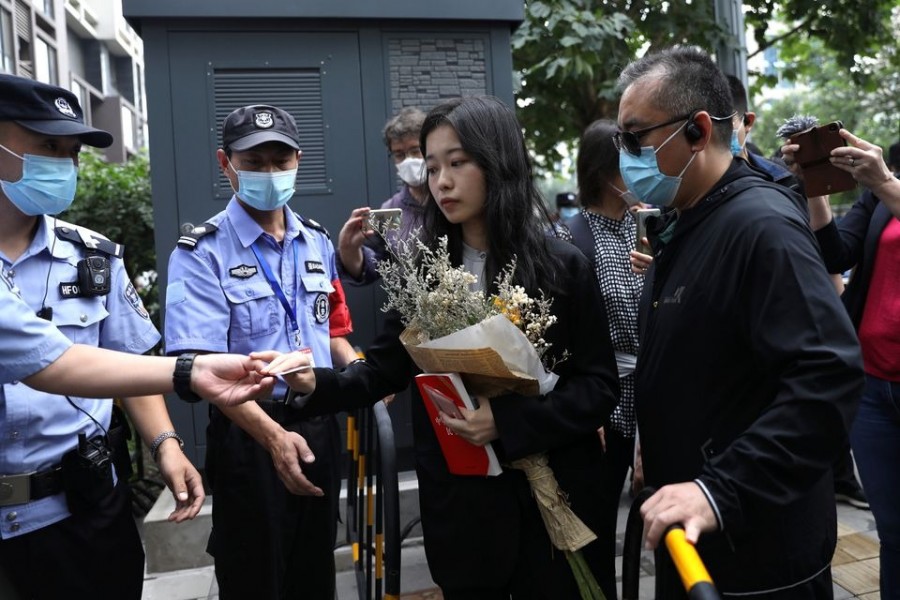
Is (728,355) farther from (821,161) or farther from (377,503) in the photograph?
(377,503)

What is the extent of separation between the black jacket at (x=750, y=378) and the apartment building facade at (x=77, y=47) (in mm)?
3749

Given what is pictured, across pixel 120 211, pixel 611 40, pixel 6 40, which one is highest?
pixel 611 40

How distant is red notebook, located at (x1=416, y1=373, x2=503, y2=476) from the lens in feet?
6.58

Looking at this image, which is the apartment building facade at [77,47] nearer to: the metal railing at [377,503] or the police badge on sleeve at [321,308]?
the police badge on sleeve at [321,308]

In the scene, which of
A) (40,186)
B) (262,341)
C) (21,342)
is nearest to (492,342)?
(21,342)

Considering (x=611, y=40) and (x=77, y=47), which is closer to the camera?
(x=77, y=47)

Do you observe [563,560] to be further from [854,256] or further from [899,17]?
[899,17]

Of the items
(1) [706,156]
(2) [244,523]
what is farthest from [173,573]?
(1) [706,156]

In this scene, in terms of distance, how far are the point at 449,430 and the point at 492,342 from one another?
385mm

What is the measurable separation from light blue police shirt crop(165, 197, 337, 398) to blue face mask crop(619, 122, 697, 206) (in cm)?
139

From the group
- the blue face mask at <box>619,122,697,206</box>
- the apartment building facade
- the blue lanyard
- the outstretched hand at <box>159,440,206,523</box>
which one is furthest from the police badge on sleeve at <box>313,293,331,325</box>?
the apartment building facade

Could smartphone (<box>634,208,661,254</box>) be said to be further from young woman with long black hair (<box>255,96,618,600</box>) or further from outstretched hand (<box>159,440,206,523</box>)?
outstretched hand (<box>159,440,206,523</box>)

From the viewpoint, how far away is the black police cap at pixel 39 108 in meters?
2.11

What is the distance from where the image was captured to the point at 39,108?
215cm
